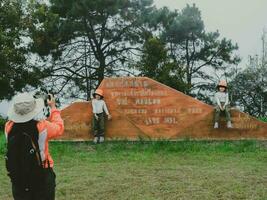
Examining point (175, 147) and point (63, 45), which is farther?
point (63, 45)

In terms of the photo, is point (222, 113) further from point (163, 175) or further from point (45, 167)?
point (45, 167)

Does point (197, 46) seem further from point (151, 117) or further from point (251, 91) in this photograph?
point (151, 117)

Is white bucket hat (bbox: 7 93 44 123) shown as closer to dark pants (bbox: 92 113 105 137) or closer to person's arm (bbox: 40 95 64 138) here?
person's arm (bbox: 40 95 64 138)


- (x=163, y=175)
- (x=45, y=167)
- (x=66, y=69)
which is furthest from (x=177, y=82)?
(x=45, y=167)

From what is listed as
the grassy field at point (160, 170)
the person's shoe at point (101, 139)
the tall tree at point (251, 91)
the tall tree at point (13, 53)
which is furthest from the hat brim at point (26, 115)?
the tall tree at point (251, 91)

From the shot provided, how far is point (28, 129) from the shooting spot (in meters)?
5.16

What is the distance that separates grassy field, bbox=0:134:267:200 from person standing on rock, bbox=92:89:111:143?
374 millimetres

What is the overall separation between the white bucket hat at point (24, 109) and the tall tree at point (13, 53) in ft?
69.4

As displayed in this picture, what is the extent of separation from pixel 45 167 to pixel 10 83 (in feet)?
77.3

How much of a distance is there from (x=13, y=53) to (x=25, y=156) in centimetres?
2232

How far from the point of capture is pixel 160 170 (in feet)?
34.3

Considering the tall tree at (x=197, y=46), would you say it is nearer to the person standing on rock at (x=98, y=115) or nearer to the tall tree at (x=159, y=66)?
the tall tree at (x=159, y=66)

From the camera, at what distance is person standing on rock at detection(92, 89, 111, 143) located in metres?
14.9

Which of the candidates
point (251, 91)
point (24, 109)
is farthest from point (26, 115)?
point (251, 91)
